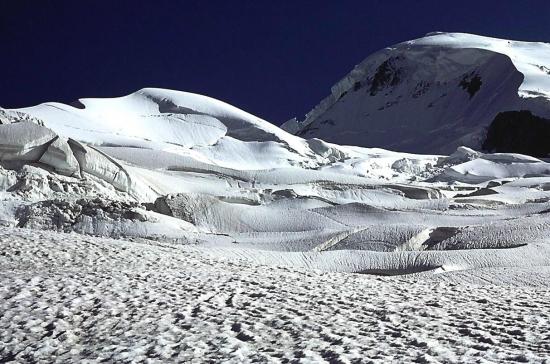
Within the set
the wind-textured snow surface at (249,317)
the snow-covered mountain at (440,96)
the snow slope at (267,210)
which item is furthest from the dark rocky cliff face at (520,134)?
the wind-textured snow surface at (249,317)

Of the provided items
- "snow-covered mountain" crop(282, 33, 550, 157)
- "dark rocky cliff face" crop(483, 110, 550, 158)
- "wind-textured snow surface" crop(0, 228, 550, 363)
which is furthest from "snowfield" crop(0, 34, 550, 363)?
"snow-covered mountain" crop(282, 33, 550, 157)

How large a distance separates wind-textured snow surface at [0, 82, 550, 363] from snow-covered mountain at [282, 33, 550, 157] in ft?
69.7

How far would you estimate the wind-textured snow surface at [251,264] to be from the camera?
315 cm

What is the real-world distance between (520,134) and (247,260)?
34.8m

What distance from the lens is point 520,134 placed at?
1513 inches

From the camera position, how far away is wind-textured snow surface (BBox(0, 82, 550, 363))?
3.15 m

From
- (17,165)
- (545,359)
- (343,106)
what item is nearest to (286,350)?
(545,359)

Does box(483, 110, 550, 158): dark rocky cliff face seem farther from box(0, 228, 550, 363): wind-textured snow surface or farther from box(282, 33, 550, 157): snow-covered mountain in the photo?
box(0, 228, 550, 363): wind-textured snow surface

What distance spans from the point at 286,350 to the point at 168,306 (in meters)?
1.12

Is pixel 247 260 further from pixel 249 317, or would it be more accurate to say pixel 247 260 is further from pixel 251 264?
pixel 249 317

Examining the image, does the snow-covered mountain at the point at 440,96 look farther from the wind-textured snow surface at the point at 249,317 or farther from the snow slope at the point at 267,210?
the wind-textured snow surface at the point at 249,317

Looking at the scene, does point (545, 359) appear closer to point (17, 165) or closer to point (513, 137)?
point (17, 165)

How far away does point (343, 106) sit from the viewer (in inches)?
2191

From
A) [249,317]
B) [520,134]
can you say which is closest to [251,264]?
[249,317]
